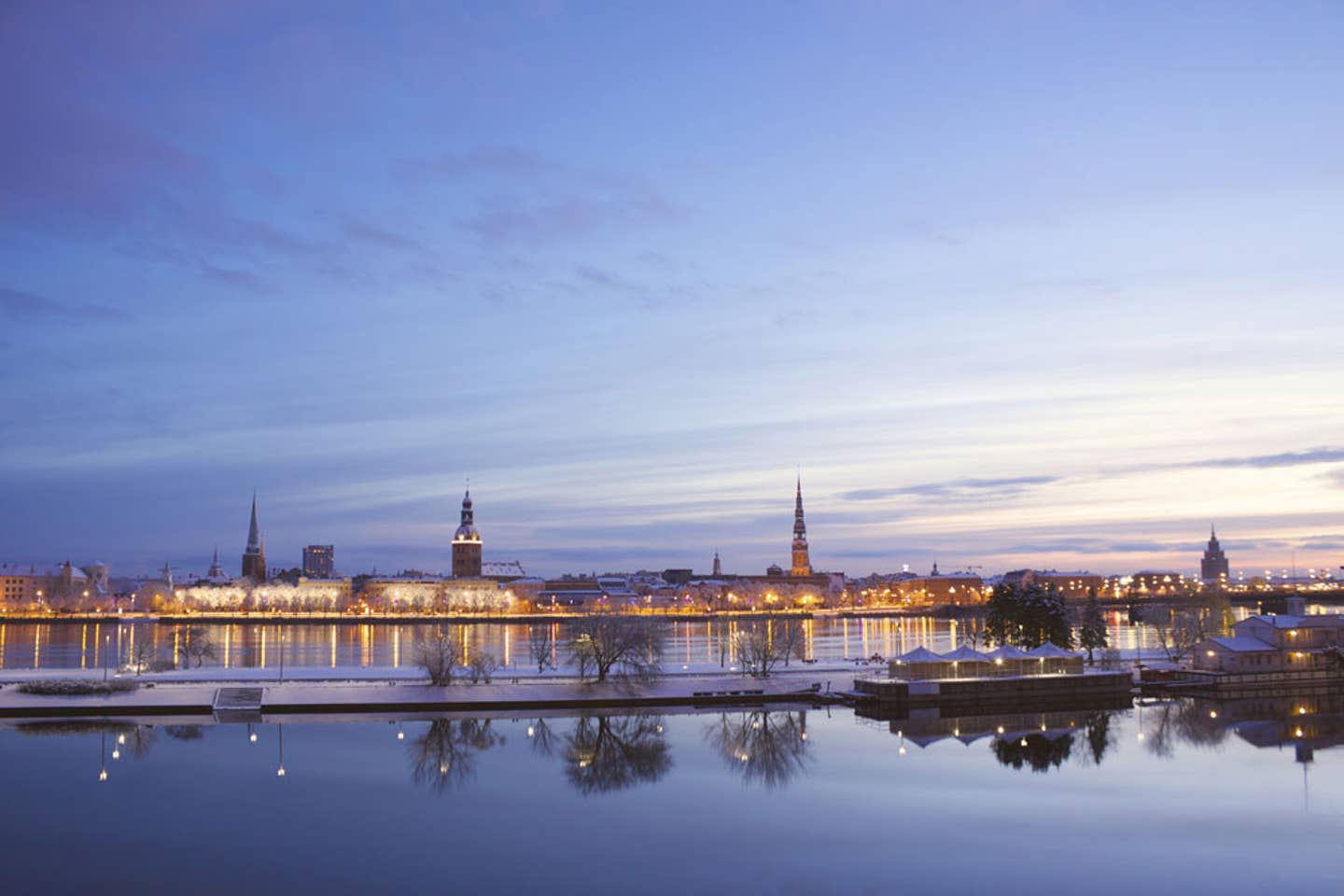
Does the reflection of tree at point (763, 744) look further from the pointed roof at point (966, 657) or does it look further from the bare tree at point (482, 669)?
the bare tree at point (482, 669)

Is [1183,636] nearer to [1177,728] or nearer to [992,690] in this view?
[992,690]

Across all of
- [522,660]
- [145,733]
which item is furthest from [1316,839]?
[522,660]

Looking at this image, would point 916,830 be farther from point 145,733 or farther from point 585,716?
point 145,733

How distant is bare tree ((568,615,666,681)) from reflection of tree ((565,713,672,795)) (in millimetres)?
7916

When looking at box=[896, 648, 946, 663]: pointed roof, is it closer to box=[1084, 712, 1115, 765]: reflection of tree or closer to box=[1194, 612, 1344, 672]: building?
box=[1084, 712, 1115, 765]: reflection of tree

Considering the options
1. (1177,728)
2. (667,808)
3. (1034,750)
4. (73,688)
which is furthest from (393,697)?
(1177,728)

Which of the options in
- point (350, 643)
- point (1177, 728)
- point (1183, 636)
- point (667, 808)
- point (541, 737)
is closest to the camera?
point (667, 808)

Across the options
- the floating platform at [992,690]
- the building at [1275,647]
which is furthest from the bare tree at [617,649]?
the building at [1275,647]

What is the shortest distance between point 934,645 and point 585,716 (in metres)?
65.7

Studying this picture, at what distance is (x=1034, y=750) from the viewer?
1604 inches

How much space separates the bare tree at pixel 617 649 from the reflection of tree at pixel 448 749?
1077cm

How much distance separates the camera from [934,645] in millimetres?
106562

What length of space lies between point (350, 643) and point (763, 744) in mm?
75063

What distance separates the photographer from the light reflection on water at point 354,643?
77.0 m
